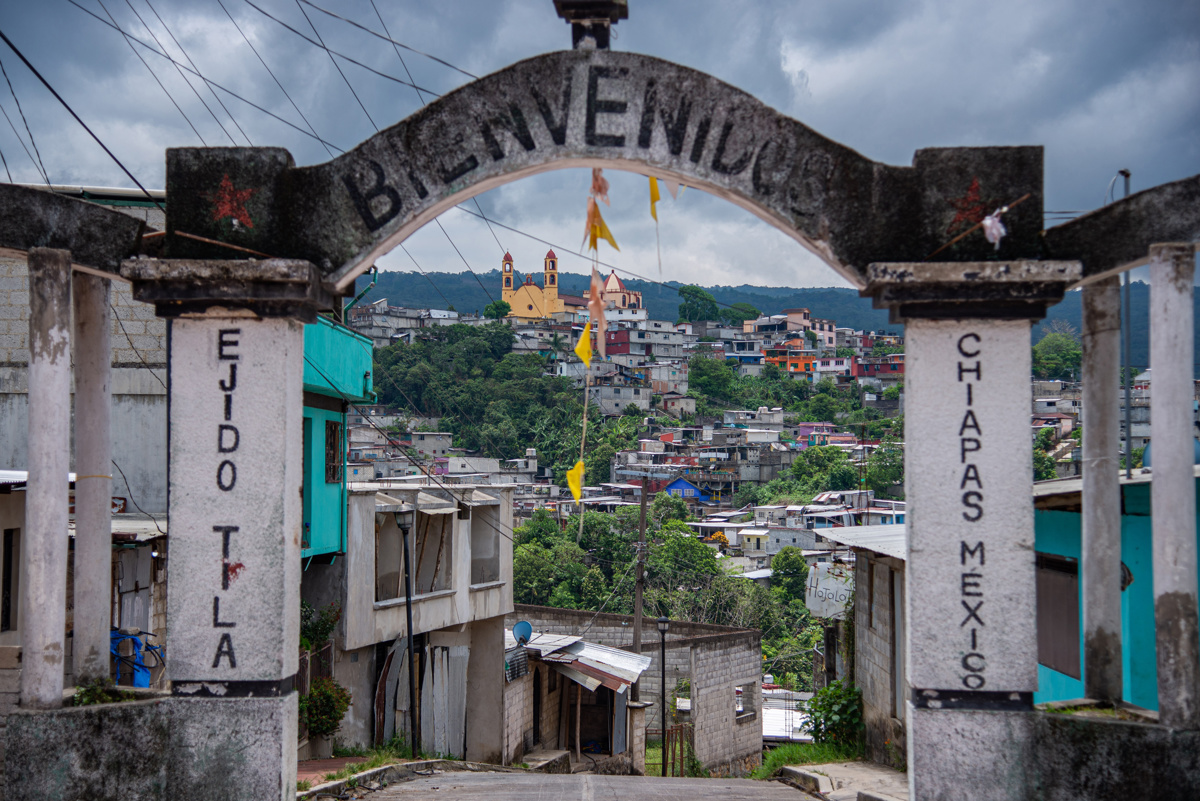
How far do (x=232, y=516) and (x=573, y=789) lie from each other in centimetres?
582

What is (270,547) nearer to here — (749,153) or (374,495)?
(749,153)

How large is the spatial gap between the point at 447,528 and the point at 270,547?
1235 cm

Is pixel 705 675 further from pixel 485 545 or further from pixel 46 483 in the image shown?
pixel 46 483

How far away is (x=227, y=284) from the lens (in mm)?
4867

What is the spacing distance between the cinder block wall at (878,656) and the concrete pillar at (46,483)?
333 inches

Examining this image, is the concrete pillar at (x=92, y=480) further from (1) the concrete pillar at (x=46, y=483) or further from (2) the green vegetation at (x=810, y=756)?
(2) the green vegetation at (x=810, y=756)

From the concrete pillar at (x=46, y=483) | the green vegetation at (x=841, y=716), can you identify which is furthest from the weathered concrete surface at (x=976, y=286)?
the green vegetation at (x=841, y=716)

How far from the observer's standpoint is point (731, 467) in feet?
242

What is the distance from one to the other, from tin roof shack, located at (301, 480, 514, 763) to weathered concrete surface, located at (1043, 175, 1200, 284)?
1060 cm

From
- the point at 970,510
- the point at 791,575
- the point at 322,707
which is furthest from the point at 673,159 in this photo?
the point at 791,575

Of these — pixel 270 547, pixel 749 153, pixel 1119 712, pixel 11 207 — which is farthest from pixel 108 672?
pixel 1119 712

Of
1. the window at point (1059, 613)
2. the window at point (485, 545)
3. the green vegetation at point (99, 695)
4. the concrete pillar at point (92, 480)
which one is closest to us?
the green vegetation at point (99, 695)

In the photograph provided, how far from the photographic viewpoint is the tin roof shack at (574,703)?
17.9 meters

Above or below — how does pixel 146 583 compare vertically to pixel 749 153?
below
